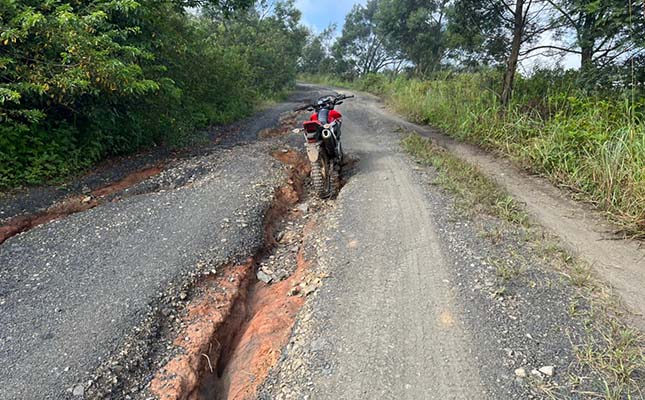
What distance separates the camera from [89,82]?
13.7 ft

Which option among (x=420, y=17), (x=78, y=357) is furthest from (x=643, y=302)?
(x=420, y=17)

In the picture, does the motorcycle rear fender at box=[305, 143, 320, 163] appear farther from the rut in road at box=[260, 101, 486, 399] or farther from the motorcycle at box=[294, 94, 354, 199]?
the rut in road at box=[260, 101, 486, 399]

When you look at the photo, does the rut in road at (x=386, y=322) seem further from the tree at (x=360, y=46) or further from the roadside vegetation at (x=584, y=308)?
the tree at (x=360, y=46)

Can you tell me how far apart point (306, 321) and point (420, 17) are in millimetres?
22400

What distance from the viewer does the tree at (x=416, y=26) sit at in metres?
21.1

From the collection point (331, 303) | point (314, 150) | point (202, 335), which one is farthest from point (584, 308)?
point (314, 150)

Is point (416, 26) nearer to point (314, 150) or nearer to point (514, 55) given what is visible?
point (514, 55)

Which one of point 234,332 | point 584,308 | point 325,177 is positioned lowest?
point 234,332

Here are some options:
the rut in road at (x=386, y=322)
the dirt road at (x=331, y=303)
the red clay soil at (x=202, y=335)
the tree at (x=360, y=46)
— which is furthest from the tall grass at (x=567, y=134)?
the tree at (x=360, y=46)

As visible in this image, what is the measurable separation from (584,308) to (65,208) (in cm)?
521

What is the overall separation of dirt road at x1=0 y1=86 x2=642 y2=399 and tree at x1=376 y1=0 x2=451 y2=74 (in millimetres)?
18903

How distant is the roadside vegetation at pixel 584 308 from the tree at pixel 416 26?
1793 centimetres

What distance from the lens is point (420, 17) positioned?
21.0 metres

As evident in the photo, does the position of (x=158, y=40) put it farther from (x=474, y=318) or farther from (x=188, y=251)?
(x=474, y=318)
